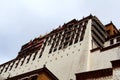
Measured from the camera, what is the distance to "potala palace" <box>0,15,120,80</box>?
28.2 metres

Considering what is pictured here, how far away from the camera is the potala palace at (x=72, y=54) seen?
28181 millimetres

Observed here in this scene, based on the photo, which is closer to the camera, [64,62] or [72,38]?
[64,62]

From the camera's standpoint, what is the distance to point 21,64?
1865 inches

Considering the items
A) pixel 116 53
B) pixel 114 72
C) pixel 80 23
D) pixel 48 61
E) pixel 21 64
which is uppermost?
pixel 80 23

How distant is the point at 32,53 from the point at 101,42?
15.2 meters

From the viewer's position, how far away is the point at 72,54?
1427 inches

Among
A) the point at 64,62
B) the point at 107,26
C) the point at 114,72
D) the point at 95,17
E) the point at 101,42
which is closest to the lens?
the point at 114,72

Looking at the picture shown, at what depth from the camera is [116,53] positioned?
31.2m

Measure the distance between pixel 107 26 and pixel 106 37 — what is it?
19.3ft

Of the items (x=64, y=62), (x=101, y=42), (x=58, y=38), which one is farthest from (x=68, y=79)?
(x=58, y=38)

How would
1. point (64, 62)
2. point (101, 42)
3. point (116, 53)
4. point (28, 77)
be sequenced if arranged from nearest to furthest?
point (28, 77)
point (116, 53)
point (64, 62)
point (101, 42)

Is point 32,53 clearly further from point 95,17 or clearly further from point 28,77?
point 28,77

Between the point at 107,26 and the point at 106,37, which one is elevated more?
the point at 107,26

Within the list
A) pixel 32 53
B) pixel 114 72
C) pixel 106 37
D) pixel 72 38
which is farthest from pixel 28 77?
pixel 32 53
